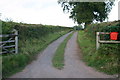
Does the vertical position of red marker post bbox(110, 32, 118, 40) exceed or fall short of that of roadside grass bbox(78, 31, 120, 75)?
it exceeds it

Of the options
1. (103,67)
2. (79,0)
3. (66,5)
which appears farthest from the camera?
(66,5)

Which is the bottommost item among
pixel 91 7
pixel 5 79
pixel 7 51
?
pixel 5 79

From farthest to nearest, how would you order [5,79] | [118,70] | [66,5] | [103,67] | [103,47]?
[66,5] < [103,47] < [103,67] < [118,70] < [5,79]

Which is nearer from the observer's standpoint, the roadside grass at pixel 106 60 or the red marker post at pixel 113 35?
the roadside grass at pixel 106 60

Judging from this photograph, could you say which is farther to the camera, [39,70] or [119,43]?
[119,43]

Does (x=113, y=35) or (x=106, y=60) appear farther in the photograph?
(x=113, y=35)

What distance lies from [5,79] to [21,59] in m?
2.37

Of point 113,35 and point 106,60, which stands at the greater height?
point 113,35

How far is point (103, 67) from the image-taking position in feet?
26.5

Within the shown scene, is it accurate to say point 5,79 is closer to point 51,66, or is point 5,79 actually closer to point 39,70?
point 39,70

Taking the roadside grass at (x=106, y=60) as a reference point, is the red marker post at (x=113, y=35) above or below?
above

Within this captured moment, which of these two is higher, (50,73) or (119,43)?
(119,43)

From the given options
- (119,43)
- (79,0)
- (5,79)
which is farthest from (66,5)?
(5,79)

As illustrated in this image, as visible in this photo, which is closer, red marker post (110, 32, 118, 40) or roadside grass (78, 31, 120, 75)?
roadside grass (78, 31, 120, 75)
